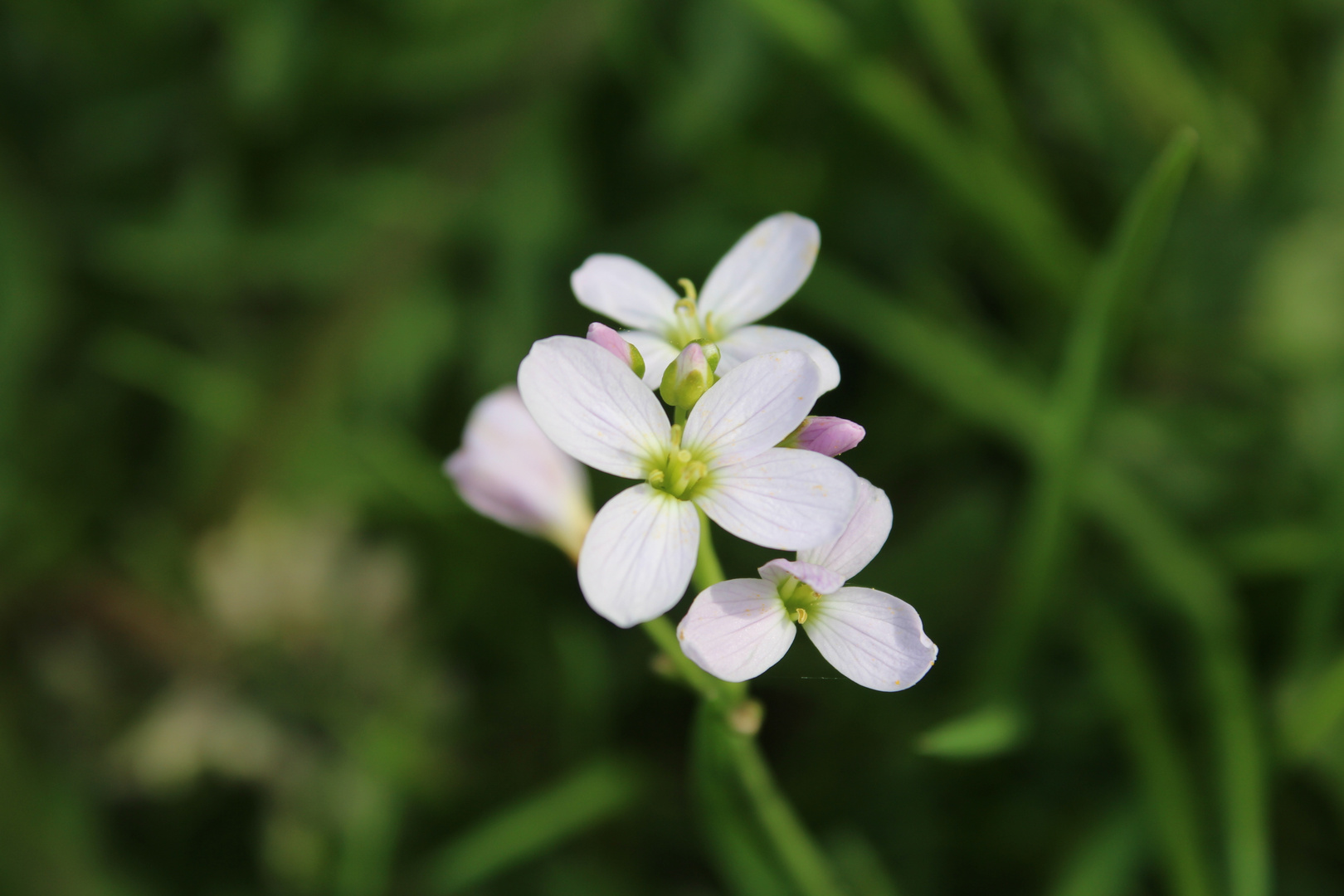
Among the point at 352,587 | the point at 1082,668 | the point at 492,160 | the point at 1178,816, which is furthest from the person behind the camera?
the point at 492,160

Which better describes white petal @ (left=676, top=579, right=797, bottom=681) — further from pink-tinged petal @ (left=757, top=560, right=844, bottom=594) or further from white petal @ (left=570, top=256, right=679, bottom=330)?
white petal @ (left=570, top=256, right=679, bottom=330)

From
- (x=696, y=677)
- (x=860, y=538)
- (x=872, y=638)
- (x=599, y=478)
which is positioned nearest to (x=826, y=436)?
(x=860, y=538)

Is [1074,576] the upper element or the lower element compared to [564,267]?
lower

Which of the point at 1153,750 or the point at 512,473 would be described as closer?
the point at 512,473

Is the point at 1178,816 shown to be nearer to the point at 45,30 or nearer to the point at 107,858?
the point at 107,858

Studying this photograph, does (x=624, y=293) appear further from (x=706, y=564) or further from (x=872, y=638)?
(x=872, y=638)

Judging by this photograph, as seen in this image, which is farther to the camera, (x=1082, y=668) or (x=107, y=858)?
(x=107, y=858)

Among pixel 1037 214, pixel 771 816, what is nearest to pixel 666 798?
pixel 771 816

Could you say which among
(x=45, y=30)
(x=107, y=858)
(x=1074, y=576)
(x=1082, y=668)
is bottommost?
(x=107, y=858)
